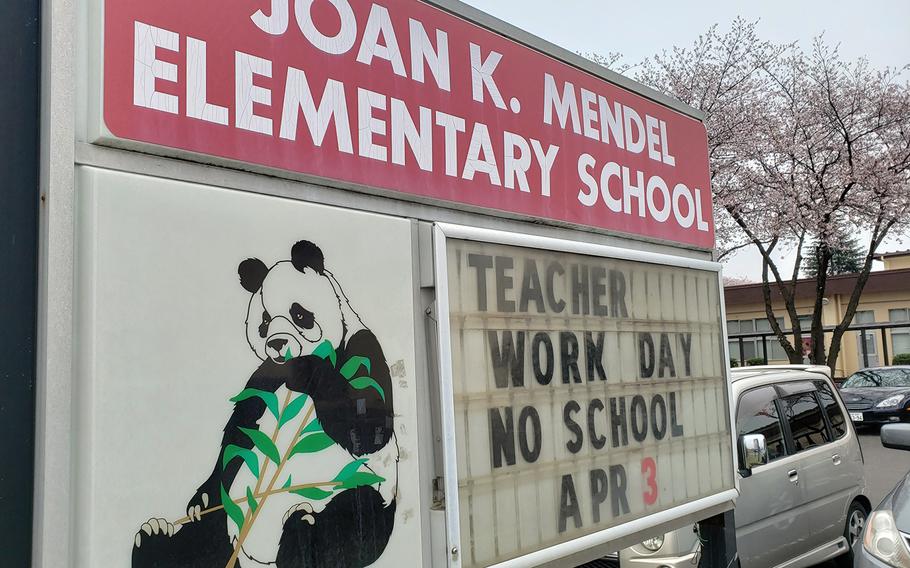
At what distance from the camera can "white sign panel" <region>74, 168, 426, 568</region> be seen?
170 cm

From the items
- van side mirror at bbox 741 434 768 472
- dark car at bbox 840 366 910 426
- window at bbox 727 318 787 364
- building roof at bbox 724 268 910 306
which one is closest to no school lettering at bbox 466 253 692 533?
van side mirror at bbox 741 434 768 472

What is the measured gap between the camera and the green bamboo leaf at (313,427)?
6.72 feet

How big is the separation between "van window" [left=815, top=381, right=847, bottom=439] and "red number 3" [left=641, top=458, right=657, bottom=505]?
4.03m

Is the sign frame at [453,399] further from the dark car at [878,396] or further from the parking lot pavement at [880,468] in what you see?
the dark car at [878,396]

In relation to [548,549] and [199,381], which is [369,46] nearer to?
[199,381]

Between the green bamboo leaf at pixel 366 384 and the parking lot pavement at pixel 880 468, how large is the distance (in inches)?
329

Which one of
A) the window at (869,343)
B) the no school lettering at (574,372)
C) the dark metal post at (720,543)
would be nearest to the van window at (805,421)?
the dark metal post at (720,543)

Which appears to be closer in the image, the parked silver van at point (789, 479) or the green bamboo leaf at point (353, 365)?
the green bamboo leaf at point (353, 365)

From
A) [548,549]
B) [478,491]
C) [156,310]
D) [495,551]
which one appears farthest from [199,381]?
[548,549]

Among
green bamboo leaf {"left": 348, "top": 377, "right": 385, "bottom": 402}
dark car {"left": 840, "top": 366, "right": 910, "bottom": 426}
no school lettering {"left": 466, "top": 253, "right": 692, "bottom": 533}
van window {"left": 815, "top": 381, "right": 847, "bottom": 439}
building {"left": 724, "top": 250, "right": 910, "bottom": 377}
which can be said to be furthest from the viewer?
building {"left": 724, "top": 250, "right": 910, "bottom": 377}

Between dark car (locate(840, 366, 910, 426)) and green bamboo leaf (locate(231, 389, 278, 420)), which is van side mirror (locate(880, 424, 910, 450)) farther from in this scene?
dark car (locate(840, 366, 910, 426))

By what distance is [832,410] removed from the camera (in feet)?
22.1

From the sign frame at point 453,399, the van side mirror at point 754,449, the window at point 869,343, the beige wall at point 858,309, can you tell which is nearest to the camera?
the sign frame at point 453,399

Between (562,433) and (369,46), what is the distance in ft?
5.12
